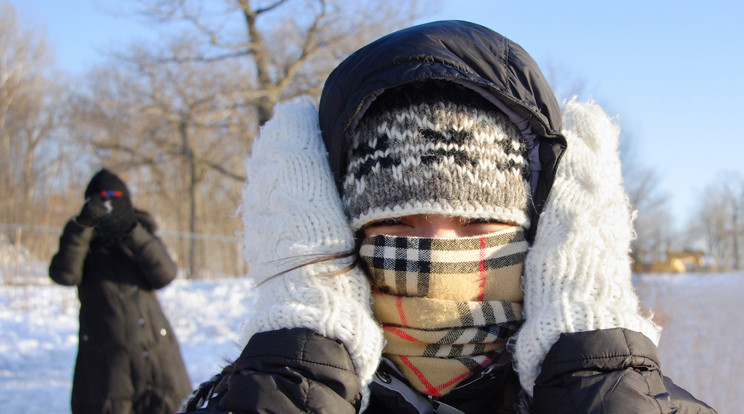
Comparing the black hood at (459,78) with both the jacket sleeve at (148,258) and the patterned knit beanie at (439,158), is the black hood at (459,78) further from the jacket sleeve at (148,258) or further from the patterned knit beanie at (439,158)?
the jacket sleeve at (148,258)

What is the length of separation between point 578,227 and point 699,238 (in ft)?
194

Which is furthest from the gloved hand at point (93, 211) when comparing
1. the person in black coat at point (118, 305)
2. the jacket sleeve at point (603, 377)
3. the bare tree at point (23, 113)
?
the bare tree at point (23, 113)

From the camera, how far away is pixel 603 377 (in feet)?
3.41

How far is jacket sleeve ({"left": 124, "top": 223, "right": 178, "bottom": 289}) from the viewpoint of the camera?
358cm

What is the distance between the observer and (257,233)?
1.33 meters

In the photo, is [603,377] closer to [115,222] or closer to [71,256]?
[115,222]

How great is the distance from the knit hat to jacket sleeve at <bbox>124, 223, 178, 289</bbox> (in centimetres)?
29

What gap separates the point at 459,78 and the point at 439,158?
174mm

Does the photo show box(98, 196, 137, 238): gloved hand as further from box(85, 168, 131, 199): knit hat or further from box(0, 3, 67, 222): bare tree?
box(0, 3, 67, 222): bare tree

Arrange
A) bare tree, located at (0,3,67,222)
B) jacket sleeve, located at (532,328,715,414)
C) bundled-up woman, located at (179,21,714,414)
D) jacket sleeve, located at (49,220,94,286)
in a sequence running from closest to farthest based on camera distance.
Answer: jacket sleeve, located at (532,328,715,414), bundled-up woman, located at (179,21,714,414), jacket sleeve, located at (49,220,94,286), bare tree, located at (0,3,67,222)

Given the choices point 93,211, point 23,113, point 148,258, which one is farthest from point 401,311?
point 23,113

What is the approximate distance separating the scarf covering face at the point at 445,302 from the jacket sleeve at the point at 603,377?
168 millimetres

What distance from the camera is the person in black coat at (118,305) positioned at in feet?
11.0

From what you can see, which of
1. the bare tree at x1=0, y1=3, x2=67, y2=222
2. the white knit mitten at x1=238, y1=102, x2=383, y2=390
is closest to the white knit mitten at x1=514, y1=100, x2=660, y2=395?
the white knit mitten at x1=238, y1=102, x2=383, y2=390
